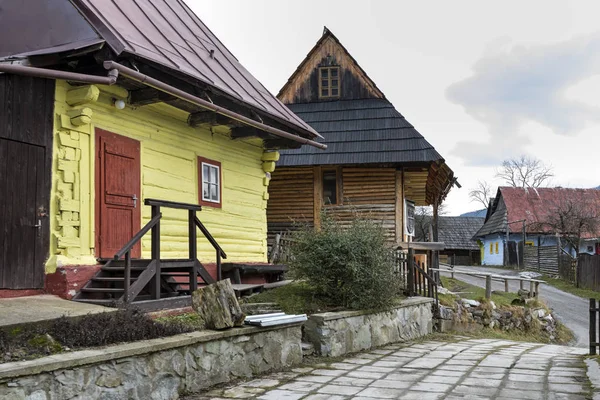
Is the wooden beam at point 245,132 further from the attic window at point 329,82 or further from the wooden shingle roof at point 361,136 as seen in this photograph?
the attic window at point 329,82

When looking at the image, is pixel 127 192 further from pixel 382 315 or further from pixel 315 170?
pixel 315 170

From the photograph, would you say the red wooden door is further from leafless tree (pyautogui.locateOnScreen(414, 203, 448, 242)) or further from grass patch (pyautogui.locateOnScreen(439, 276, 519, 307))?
leafless tree (pyautogui.locateOnScreen(414, 203, 448, 242))

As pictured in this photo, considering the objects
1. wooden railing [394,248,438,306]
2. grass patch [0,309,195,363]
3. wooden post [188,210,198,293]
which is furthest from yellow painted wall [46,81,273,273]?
wooden railing [394,248,438,306]

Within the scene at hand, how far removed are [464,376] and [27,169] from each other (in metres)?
5.75

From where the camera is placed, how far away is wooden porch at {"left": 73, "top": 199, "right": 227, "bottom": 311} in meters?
7.13

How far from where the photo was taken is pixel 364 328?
29.4 feet

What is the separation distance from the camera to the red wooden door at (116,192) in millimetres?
8297

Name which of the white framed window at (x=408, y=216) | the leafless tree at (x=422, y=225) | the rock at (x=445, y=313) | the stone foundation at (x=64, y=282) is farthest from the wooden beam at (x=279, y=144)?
the leafless tree at (x=422, y=225)

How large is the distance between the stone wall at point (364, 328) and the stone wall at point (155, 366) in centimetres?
71

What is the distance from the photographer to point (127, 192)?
8836 millimetres

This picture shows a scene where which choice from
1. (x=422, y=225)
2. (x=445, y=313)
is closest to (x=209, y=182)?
(x=445, y=313)

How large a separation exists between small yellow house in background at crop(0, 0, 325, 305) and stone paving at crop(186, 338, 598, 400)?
7.38 feet

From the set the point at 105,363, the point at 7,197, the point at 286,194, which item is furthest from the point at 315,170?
the point at 105,363

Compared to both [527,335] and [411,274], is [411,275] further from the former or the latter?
[527,335]
